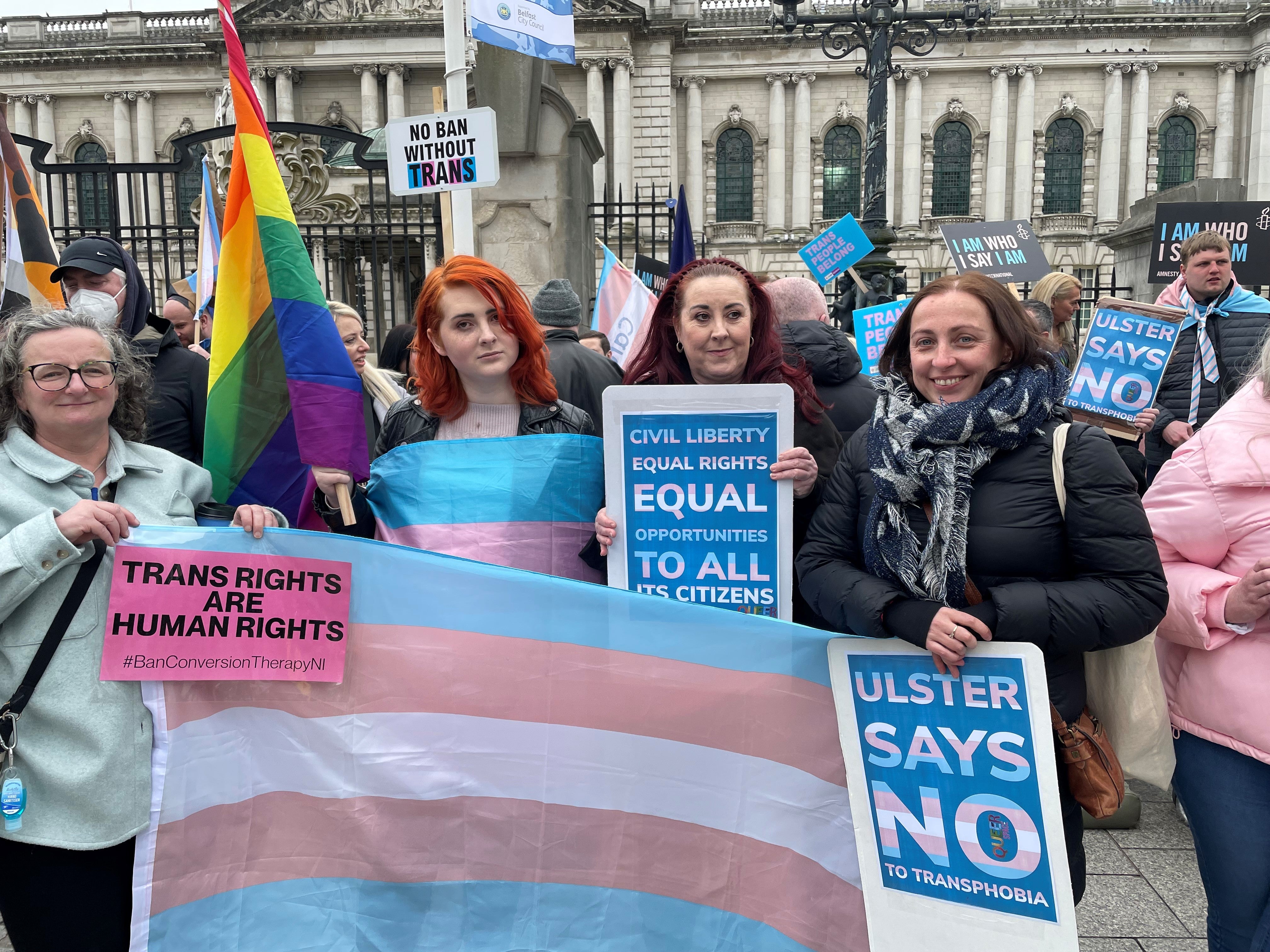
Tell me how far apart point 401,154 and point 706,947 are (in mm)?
4260

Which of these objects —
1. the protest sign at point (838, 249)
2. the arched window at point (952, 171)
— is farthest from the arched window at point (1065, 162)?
the protest sign at point (838, 249)

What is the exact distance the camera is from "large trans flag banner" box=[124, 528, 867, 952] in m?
2.23

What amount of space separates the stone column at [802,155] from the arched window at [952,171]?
542 centimetres

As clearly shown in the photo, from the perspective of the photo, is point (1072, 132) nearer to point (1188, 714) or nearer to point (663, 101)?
point (663, 101)

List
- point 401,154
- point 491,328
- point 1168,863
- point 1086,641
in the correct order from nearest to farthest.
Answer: point 1086,641, point 491,328, point 1168,863, point 401,154

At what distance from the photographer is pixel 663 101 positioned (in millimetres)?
38812

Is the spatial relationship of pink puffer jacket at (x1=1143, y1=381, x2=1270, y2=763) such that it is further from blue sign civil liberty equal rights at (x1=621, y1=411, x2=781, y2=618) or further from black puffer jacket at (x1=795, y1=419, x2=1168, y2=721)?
blue sign civil liberty equal rights at (x1=621, y1=411, x2=781, y2=618)

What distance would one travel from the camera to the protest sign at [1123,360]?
4.61 m

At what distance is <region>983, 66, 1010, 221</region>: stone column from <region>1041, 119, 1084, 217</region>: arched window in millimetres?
1125

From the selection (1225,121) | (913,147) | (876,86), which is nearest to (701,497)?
(876,86)

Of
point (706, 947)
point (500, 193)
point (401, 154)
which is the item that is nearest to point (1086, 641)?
point (706, 947)

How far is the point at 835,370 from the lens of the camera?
3389mm

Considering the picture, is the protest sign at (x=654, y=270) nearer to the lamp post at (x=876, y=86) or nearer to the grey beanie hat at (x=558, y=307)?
the lamp post at (x=876, y=86)

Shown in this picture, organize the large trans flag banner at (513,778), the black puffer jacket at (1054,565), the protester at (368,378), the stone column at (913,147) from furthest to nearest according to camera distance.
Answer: the stone column at (913,147), the protester at (368,378), the large trans flag banner at (513,778), the black puffer jacket at (1054,565)
